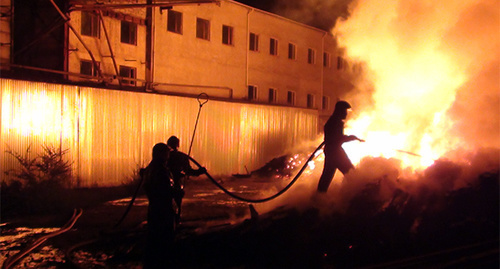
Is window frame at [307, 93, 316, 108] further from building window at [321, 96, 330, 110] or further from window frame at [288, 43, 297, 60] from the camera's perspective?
window frame at [288, 43, 297, 60]

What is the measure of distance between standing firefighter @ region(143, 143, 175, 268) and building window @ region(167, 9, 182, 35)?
16507 mm

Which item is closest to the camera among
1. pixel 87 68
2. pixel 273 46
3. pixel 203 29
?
pixel 87 68

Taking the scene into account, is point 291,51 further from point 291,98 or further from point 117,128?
point 117,128

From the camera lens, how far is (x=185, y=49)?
2108 cm

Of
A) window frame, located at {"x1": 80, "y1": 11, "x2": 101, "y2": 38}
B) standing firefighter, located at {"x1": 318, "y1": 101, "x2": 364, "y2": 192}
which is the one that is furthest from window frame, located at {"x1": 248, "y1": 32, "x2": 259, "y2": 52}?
standing firefighter, located at {"x1": 318, "y1": 101, "x2": 364, "y2": 192}

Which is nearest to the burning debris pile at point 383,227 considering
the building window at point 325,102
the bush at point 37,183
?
the bush at point 37,183

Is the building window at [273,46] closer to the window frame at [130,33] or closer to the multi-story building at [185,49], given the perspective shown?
the multi-story building at [185,49]

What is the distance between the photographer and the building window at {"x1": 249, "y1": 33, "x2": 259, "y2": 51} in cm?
2469

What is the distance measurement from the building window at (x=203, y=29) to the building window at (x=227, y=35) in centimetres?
116

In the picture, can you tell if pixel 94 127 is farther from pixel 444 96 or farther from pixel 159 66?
pixel 444 96

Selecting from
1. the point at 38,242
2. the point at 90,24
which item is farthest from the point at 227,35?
the point at 38,242

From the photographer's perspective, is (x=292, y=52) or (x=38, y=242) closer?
(x=38, y=242)

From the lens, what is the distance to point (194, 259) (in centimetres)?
606

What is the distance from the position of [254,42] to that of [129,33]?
8212 mm
